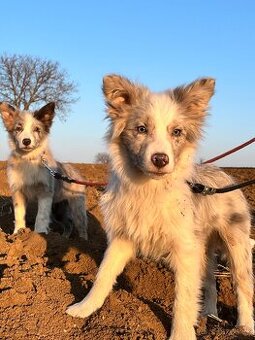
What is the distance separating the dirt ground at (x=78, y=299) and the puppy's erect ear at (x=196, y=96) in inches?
74.3

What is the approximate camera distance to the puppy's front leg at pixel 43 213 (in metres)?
9.42

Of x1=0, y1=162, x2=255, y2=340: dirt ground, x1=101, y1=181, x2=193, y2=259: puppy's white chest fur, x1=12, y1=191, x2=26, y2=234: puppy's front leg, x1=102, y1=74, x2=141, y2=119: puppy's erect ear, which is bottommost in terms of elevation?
x1=12, y1=191, x2=26, y2=234: puppy's front leg

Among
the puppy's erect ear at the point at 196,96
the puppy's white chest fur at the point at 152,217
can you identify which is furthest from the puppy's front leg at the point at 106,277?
the puppy's erect ear at the point at 196,96

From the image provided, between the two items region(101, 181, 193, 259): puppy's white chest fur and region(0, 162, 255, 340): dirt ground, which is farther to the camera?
region(101, 181, 193, 259): puppy's white chest fur

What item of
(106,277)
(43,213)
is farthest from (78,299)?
(43,213)

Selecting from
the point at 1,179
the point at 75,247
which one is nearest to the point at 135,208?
the point at 75,247

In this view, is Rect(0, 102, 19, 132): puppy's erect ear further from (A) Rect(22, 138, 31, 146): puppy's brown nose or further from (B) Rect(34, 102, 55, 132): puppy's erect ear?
(A) Rect(22, 138, 31, 146): puppy's brown nose

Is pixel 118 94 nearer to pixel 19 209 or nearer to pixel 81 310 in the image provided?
pixel 81 310

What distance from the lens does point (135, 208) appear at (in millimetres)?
4676

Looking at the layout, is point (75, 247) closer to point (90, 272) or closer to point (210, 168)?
point (90, 272)

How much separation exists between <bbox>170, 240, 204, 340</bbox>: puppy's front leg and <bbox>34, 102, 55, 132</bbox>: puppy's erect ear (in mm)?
6456

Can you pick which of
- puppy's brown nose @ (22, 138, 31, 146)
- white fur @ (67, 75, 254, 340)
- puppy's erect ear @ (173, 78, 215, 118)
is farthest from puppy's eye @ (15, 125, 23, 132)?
puppy's erect ear @ (173, 78, 215, 118)

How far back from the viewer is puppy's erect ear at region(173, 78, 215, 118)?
16.0 ft

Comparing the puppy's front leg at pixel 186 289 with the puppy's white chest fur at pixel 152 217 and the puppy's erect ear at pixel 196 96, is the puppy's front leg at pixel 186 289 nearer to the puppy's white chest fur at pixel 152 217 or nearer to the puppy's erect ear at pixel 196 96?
the puppy's white chest fur at pixel 152 217
